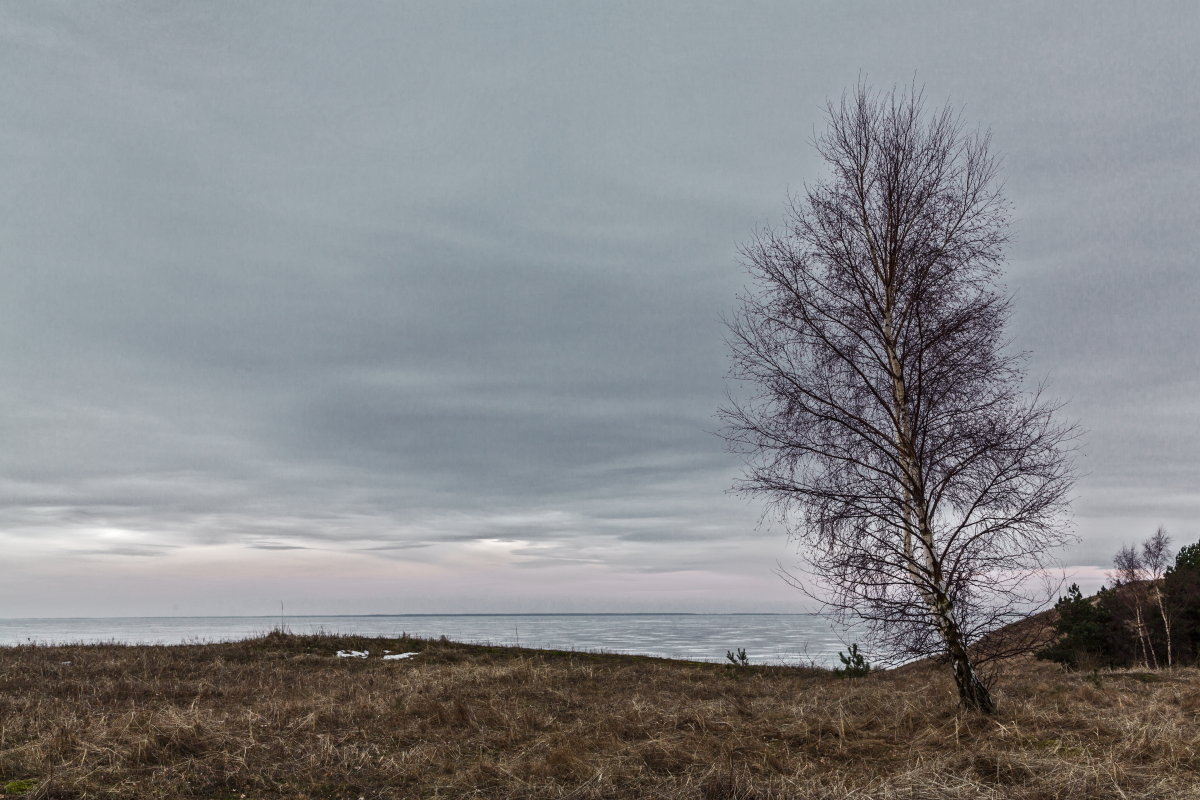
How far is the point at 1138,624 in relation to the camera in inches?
1341

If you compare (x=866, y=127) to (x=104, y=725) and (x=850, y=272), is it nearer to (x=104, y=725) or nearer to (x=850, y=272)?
(x=850, y=272)

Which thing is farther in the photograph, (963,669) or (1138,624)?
(1138,624)

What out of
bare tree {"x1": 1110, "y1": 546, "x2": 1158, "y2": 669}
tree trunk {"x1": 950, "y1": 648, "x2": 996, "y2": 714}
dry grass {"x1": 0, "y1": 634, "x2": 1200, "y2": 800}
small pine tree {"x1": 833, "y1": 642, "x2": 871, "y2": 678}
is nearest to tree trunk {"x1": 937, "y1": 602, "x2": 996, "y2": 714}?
tree trunk {"x1": 950, "y1": 648, "x2": 996, "y2": 714}

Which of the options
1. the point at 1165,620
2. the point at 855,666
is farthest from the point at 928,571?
the point at 1165,620

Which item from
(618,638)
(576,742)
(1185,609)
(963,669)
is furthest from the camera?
(618,638)

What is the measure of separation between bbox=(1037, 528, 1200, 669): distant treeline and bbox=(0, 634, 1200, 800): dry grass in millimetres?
19389

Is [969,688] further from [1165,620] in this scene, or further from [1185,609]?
[1185,609]

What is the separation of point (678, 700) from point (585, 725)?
3.41 meters

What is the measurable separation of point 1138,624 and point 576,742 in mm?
34765

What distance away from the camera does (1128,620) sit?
35938 millimetres

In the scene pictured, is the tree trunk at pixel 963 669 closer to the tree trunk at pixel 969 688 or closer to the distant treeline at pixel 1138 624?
the tree trunk at pixel 969 688

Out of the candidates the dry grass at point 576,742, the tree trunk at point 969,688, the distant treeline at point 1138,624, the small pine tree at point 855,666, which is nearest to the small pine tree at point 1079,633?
the distant treeline at point 1138,624

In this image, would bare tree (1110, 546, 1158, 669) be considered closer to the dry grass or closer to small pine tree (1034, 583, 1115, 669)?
small pine tree (1034, 583, 1115, 669)

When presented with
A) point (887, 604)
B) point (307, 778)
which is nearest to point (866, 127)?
point (887, 604)
